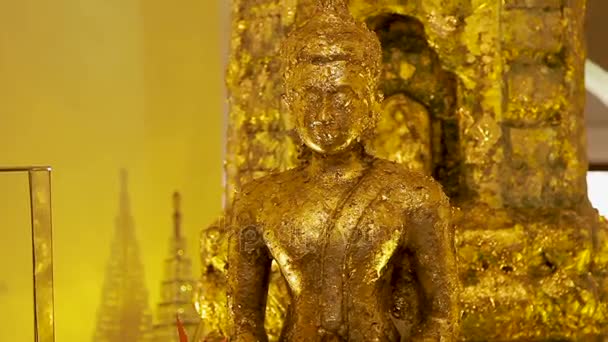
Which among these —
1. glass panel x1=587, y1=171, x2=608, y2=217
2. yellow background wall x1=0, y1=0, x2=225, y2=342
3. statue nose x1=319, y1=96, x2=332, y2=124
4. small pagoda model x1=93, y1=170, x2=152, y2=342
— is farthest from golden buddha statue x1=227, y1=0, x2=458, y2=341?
glass panel x1=587, y1=171, x2=608, y2=217

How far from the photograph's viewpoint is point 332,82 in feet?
6.51

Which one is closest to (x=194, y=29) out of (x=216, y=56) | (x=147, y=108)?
(x=216, y=56)

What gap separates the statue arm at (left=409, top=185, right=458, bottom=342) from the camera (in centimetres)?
202

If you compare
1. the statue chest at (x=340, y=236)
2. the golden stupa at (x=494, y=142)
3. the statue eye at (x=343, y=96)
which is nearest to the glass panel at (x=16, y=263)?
the golden stupa at (x=494, y=142)

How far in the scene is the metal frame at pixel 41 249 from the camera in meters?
2.45

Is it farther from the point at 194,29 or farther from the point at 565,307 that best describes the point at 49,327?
the point at 194,29

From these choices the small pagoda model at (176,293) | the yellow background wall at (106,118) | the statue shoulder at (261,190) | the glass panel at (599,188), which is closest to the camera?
the statue shoulder at (261,190)

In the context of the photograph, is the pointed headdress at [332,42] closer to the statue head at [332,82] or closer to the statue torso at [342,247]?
the statue head at [332,82]

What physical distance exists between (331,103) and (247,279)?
40 cm

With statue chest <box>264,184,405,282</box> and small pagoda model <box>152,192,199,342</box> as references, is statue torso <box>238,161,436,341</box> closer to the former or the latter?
statue chest <box>264,184,405,282</box>

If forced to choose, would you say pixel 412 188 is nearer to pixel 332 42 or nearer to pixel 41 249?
pixel 332 42

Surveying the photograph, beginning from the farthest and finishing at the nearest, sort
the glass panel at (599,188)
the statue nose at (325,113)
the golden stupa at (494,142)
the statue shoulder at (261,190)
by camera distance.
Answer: the glass panel at (599,188)
the golden stupa at (494,142)
the statue shoulder at (261,190)
the statue nose at (325,113)

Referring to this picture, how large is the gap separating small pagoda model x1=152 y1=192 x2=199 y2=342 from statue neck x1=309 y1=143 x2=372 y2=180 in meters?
1.80

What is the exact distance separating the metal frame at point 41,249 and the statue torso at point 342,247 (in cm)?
68
